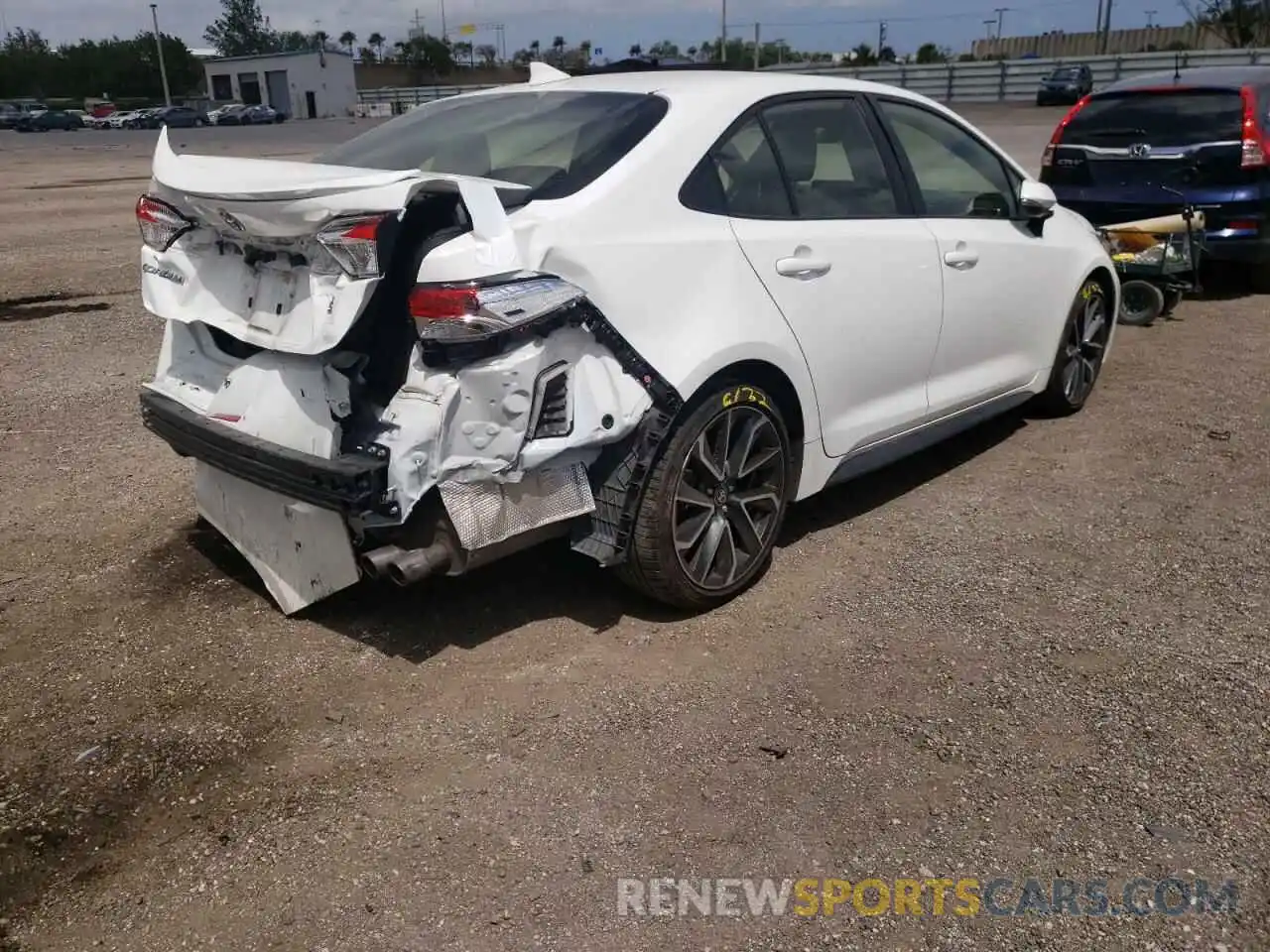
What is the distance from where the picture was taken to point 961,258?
459 cm

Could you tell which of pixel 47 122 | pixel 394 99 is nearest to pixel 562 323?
pixel 47 122

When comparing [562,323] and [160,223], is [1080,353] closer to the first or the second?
[562,323]

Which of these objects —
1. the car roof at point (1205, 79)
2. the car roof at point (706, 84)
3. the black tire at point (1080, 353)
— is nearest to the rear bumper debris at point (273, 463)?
the car roof at point (706, 84)

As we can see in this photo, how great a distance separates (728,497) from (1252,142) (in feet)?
21.5

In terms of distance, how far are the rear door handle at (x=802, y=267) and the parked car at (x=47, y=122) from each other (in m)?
68.1

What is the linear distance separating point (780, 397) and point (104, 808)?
247cm

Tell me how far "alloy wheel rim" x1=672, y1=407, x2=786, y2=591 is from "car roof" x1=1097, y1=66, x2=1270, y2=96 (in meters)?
6.67

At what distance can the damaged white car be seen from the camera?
3.04m

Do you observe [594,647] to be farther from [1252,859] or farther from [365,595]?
[1252,859]

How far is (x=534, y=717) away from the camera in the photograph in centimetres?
323

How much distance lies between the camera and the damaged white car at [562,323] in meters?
3.04

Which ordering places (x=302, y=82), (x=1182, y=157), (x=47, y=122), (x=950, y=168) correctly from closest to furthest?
1. (x=950, y=168)
2. (x=1182, y=157)
3. (x=47, y=122)
4. (x=302, y=82)

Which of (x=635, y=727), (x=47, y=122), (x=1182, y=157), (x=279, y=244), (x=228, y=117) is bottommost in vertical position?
(x=635, y=727)

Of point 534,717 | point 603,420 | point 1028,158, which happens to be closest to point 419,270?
point 603,420
